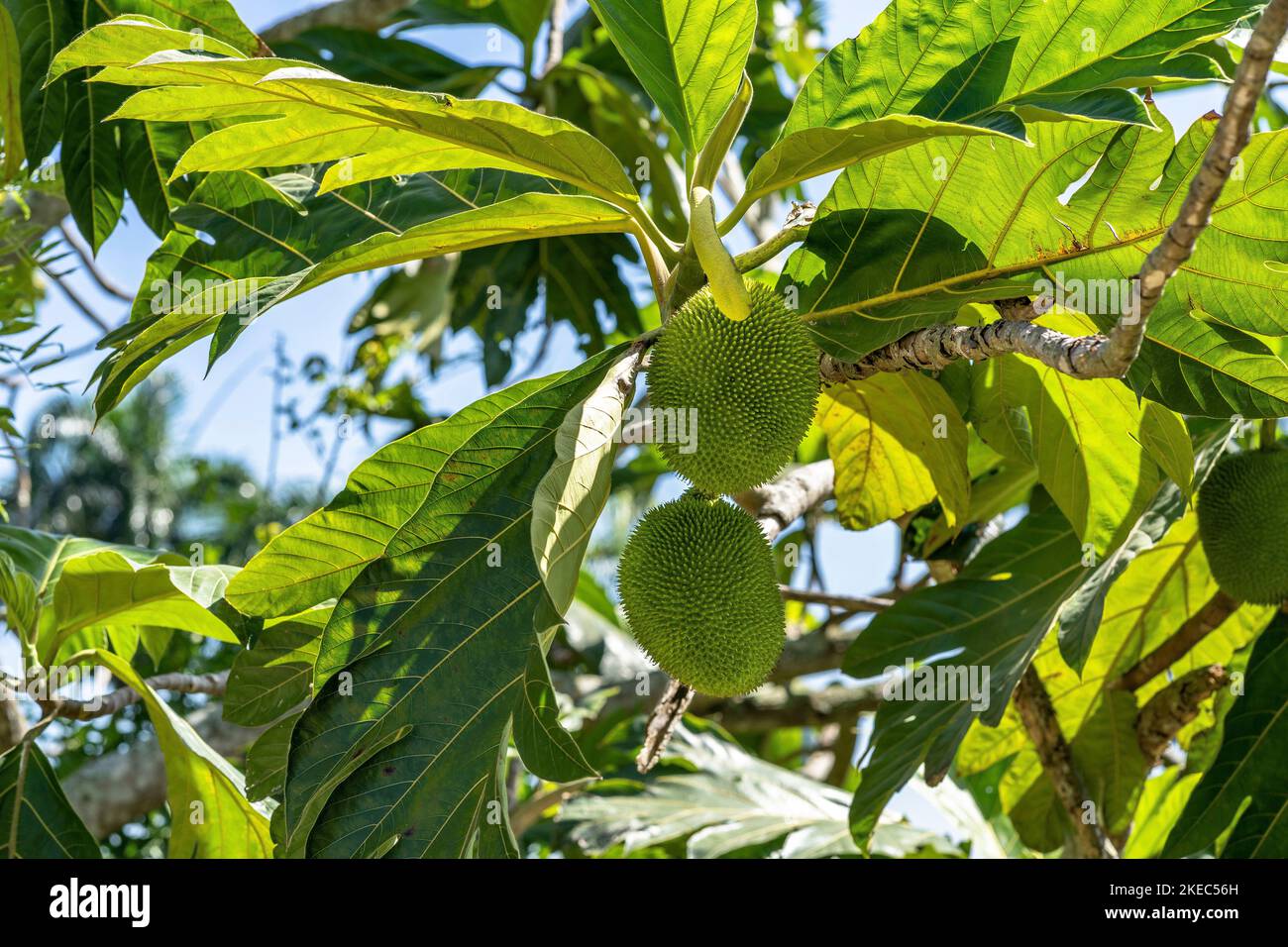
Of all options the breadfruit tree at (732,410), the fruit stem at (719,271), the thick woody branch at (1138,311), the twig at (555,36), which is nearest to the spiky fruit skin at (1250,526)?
the breadfruit tree at (732,410)

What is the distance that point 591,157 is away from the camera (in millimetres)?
1253

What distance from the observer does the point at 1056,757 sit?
7.50 ft

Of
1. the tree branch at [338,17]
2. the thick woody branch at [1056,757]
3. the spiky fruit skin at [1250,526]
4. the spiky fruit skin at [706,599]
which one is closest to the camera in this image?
the spiky fruit skin at [706,599]

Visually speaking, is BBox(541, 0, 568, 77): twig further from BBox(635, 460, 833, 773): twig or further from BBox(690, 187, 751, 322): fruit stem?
BBox(690, 187, 751, 322): fruit stem

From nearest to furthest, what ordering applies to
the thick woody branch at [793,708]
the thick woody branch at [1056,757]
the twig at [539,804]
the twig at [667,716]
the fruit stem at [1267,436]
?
the twig at [667,716]
the fruit stem at [1267,436]
the thick woody branch at [1056,757]
the twig at [539,804]
the thick woody branch at [793,708]

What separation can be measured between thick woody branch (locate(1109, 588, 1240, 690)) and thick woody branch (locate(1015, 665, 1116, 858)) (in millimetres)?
200

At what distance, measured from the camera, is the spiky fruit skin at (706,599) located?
1331 millimetres

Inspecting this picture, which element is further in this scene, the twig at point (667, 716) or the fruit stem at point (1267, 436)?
the fruit stem at point (1267, 436)

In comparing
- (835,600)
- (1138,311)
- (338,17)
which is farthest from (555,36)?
(1138,311)

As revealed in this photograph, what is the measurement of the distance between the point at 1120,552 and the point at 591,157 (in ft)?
3.47

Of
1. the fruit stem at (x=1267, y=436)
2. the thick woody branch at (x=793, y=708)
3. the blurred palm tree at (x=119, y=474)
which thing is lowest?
the thick woody branch at (x=793, y=708)

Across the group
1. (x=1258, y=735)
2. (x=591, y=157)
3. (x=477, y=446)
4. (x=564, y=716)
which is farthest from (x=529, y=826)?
(x=591, y=157)

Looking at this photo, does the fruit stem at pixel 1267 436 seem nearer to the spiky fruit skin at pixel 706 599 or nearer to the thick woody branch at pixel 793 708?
the spiky fruit skin at pixel 706 599

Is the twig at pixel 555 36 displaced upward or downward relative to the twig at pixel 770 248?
upward
